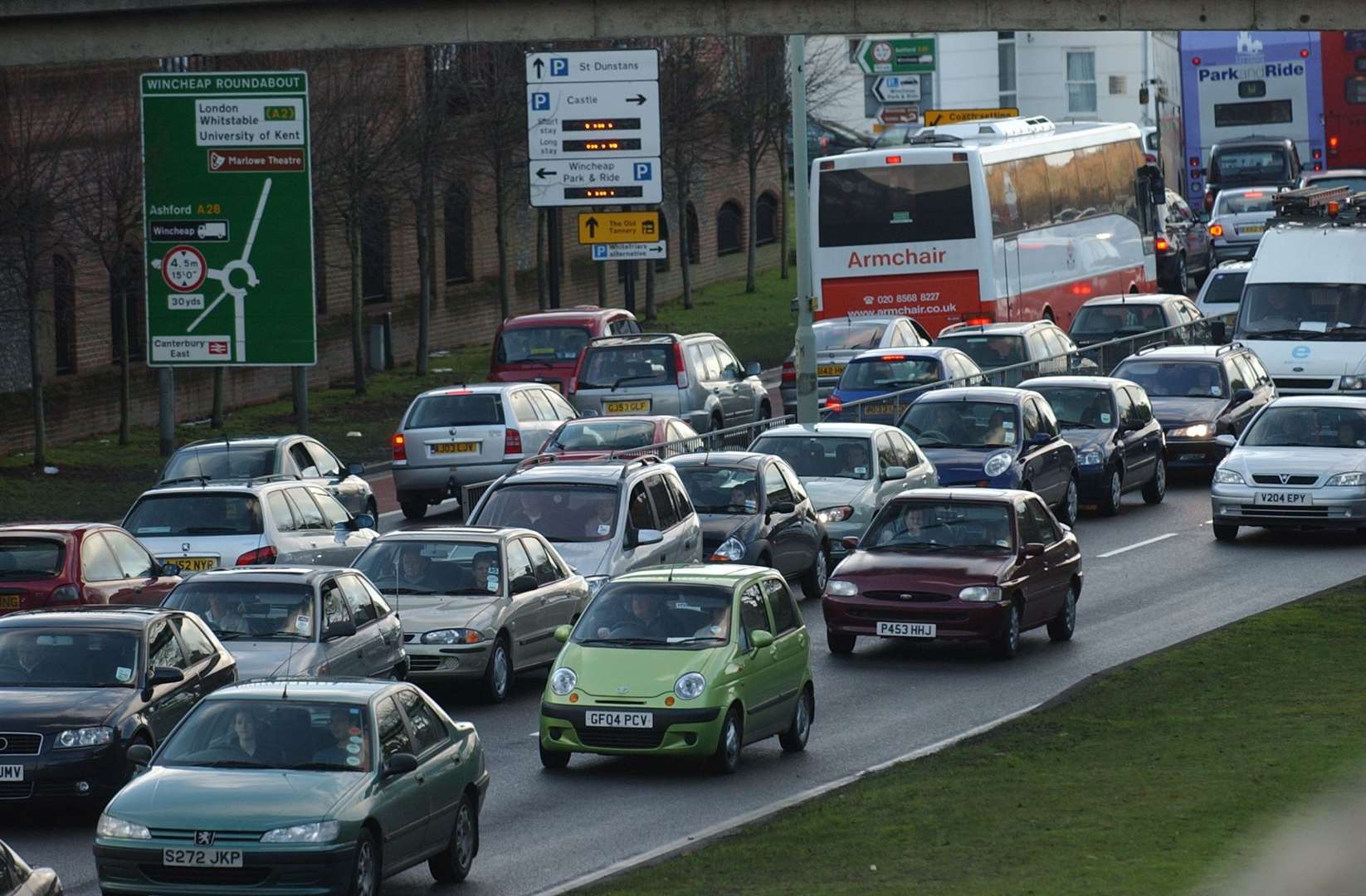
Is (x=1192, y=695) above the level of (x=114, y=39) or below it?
below

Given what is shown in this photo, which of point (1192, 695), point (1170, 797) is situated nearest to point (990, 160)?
point (1192, 695)

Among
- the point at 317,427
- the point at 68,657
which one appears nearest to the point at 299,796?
the point at 68,657

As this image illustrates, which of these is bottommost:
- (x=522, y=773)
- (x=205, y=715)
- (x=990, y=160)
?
(x=522, y=773)

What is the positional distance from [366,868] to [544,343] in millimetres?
24825

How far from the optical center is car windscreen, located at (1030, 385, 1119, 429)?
30406 millimetres

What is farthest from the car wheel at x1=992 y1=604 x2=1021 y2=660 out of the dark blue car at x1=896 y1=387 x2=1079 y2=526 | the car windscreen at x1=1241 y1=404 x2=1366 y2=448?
the car windscreen at x1=1241 y1=404 x2=1366 y2=448

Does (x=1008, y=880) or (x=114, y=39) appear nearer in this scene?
(x=1008, y=880)

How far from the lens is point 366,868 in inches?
477

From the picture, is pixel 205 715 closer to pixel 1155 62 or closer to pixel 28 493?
pixel 28 493

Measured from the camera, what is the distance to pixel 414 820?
1266cm

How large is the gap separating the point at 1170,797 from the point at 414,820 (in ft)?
14.9

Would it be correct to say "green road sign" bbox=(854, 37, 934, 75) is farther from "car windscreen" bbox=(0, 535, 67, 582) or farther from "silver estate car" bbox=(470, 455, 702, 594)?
"car windscreen" bbox=(0, 535, 67, 582)

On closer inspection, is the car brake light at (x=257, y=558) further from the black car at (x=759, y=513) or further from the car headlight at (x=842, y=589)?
the car headlight at (x=842, y=589)

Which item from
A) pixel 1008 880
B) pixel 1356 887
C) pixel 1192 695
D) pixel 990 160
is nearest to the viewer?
pixel 1356 887
